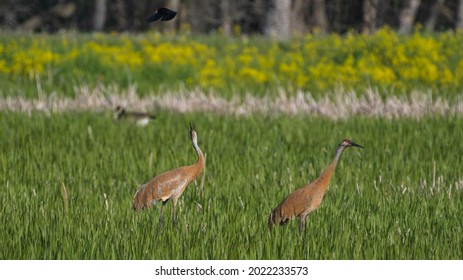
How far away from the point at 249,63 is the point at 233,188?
10.7 metres

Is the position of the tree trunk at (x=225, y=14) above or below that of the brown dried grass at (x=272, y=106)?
below

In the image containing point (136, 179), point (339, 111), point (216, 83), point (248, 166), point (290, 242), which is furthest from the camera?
point (216, 83)

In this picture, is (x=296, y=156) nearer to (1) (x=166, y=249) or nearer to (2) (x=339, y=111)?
(2) (x=339, y=111)

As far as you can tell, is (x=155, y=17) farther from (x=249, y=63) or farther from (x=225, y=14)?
(x=225, y=14)

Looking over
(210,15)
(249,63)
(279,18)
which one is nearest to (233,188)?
(249,63)

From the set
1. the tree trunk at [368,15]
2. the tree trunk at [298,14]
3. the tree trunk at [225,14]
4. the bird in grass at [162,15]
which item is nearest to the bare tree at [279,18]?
the tree trunk at [368,15]

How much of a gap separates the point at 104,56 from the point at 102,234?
1187cm

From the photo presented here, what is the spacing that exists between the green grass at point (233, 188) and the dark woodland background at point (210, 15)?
922 inches

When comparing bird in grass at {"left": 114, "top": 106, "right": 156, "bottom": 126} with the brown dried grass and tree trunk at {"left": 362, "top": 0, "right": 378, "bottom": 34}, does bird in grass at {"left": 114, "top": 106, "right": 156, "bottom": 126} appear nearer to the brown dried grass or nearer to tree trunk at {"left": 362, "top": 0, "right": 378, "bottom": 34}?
the brown dried grass

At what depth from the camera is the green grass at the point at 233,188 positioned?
3.88m

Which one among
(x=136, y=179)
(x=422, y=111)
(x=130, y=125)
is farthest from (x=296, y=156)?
(x=422, y=111)

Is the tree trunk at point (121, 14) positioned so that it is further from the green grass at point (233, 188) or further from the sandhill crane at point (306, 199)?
the sandhill crane at point (306, 199)

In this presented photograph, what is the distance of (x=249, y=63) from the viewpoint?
619 inches

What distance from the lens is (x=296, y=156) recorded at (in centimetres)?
702
